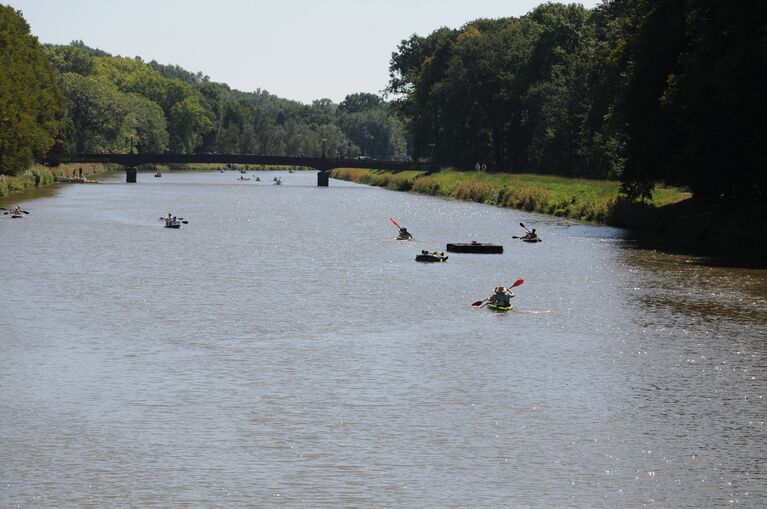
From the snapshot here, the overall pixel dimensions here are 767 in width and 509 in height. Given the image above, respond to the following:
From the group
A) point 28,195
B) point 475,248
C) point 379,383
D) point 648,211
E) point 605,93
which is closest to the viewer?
point 379,383

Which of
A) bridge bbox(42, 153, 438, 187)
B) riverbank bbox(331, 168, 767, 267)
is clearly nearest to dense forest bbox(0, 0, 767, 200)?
riverbank bbox(331, 168, 767, 267)

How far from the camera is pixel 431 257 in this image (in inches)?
2613

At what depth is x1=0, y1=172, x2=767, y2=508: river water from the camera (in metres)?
24.9

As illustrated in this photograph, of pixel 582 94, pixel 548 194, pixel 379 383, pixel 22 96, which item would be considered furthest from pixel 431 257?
pixel 22 96

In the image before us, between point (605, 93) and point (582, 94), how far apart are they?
2173 cm

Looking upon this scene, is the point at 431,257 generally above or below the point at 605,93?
below

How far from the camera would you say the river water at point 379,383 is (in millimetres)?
24859

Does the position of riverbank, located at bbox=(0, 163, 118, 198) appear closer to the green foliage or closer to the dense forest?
the green foliage

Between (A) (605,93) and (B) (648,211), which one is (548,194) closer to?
(A) (605,93)

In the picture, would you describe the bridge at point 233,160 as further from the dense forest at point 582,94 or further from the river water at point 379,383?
the river water at point 379,383

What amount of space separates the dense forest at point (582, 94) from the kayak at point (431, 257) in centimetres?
1659

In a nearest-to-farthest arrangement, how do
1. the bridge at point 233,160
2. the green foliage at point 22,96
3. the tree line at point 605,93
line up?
the tree line at point 605,93
the green foliage at point 22,96
the bridge at point 233,160

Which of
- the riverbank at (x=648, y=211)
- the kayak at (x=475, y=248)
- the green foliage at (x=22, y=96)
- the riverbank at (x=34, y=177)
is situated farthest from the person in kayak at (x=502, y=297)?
the riverbank at (x=34, y=177)

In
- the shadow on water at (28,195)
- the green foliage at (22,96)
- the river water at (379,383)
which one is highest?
the green foliage at (22,96)
